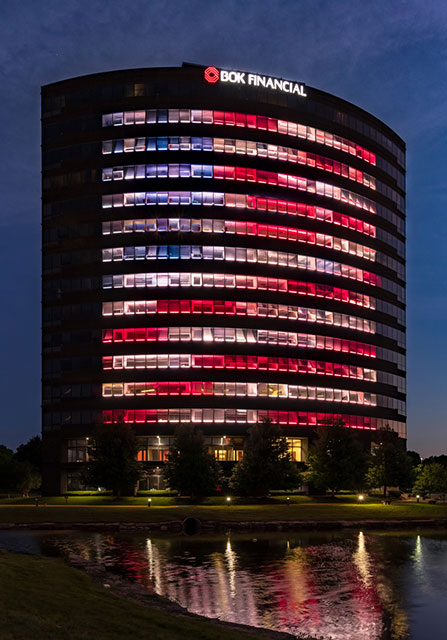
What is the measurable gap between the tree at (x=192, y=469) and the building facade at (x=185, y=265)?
22375 mm

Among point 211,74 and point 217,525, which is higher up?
point 211,74

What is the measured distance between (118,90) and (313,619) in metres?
117

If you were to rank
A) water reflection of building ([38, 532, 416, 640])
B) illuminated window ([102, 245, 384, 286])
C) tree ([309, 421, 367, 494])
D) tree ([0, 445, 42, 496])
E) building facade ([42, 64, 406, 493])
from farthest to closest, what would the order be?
1. tree ([0, 445, 42, 496])
2. illuminated window ([102, 245, 384, 286])
3. building facade ([42, 64, 406, 493])
4. tree ([309, 421, 367, 494])
5. water reflection of building ([38, 532, 416, 640])

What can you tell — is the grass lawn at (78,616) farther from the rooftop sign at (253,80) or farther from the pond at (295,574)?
the rooftop sign at (253,80)

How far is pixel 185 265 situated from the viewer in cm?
13300

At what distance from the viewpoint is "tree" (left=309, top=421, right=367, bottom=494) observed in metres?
110

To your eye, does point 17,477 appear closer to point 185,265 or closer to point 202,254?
point 185,265

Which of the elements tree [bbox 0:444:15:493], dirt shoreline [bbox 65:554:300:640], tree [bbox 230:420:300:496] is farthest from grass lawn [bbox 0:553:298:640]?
tree [bbox 0:444:15:493]

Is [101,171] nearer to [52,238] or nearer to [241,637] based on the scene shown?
[52,238]

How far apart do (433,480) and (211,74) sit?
248ft

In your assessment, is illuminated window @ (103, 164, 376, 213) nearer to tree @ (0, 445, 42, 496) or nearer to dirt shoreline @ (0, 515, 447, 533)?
tree @ (0, 445, 42, 496)

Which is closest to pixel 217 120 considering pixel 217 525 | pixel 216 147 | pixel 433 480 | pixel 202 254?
pixel 216 147

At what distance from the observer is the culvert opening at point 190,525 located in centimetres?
7562

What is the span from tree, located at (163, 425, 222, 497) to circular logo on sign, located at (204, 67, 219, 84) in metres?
63.2
